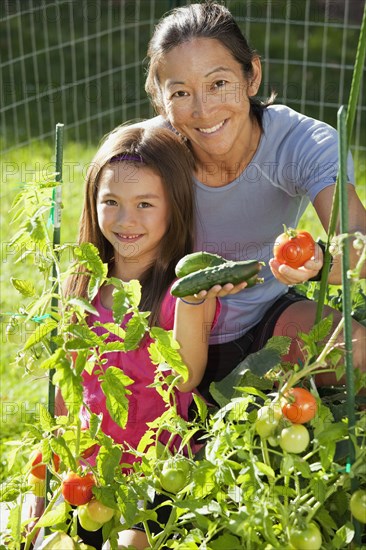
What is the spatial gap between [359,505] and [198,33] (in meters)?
1.25

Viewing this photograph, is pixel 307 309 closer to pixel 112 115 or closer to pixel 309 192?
pixel 309 192

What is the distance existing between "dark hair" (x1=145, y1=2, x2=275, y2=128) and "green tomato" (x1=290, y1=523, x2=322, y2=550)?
49.2 inches

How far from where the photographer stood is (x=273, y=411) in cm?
146

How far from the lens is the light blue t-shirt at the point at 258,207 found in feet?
7.64

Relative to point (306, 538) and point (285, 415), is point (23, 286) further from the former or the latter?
point (306, 538)

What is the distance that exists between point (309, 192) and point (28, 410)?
1.34 meters

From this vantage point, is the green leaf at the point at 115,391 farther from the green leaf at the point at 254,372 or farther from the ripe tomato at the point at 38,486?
the ripe tomato at the point at 38,486

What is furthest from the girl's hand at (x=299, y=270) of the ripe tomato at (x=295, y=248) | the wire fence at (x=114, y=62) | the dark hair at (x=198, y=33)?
the wire fence at (x=114, y=62)

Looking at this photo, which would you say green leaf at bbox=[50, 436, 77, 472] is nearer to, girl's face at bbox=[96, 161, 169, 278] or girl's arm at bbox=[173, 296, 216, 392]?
girl's arm at bbox=[173, 296, 216, 392]

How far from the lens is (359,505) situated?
4.56 ft

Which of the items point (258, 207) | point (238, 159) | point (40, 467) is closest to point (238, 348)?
point (258, 207)

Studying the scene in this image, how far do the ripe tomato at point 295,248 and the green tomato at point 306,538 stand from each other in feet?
1.33

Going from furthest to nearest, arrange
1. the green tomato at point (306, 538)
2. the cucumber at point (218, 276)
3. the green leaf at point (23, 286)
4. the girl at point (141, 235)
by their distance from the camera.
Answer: the girl at point (141, 235) → the green leaf at point (23, 286) → the cucumber at point (218, 276) → the green tomato at point (306, 538)

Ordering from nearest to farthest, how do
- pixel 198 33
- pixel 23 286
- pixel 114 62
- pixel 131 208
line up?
pixel 23 286 → pixel 131 208 → pixel 198 33 → pixel 114 62
